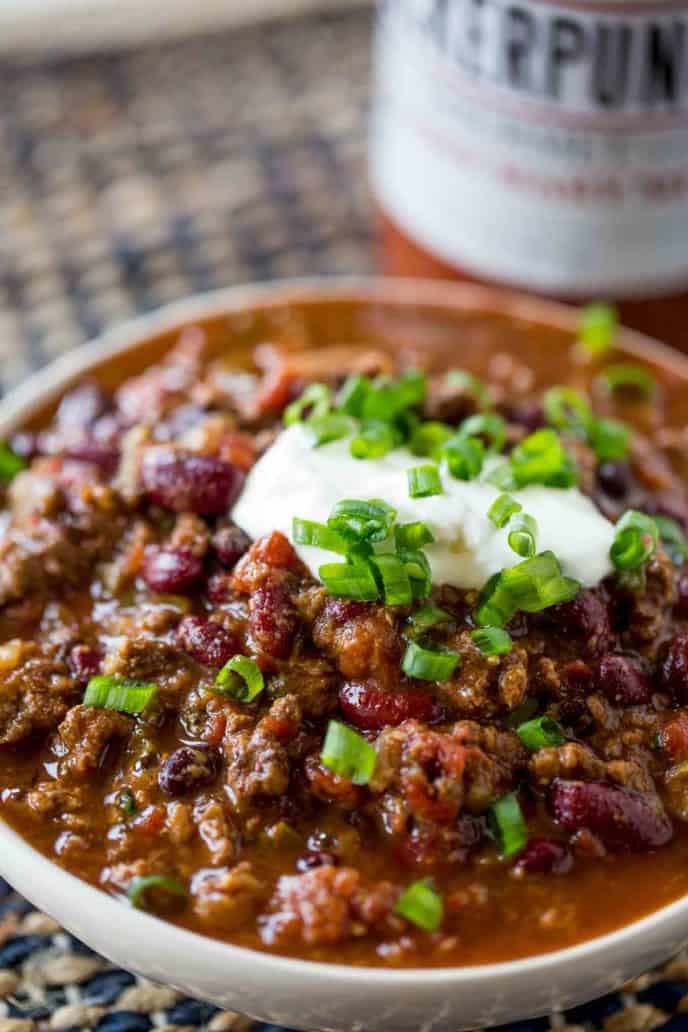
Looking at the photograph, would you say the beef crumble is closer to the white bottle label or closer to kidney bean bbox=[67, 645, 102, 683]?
kidney bean bbox=[67, 645, 102, 683]

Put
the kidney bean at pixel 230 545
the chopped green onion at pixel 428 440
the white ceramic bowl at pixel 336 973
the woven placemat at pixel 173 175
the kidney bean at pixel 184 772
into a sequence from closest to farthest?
the white ceramic bowl at pixel 336 973, the kidney bean at pixel 184 772, the kidney bean at pixel 230 545, the chopped green onion at pixel 428 440, the woven placemat at pixel 173 175

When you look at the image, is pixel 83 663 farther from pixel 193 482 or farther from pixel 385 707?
pixel 385 707

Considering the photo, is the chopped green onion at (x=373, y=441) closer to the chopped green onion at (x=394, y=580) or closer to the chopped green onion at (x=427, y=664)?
the chopped green onion at (x=394, y=580)

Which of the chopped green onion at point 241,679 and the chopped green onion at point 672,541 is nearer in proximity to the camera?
the chopped green onion at point 241,679

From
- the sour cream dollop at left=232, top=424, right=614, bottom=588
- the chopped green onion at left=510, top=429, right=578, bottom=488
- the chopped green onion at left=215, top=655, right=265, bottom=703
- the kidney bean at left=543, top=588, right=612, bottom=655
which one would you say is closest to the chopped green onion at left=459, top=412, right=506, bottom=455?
the chopped green onion at left=510, top=429, right=578, bottom=488

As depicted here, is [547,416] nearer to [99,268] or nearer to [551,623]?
[551,623]

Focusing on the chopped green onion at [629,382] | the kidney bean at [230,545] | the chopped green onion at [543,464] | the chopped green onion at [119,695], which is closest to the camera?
the chopped green onion at [119,695]

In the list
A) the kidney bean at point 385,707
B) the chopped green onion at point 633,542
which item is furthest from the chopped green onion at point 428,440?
the kidney bean at point 385,707

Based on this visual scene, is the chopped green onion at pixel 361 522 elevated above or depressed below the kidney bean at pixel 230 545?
above
